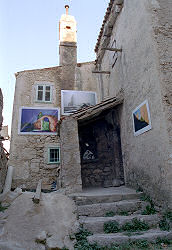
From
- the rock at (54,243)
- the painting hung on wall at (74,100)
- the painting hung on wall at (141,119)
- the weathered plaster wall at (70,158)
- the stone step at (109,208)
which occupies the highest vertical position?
the painting hung on wall at (74,100)

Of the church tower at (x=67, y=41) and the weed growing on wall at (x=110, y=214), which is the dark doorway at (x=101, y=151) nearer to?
the weed growing on wall at (x=110, y=214)

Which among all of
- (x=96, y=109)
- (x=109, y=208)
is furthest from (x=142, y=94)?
(x=109, y=208)

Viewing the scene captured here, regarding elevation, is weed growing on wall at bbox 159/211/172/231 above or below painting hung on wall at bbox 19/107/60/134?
below

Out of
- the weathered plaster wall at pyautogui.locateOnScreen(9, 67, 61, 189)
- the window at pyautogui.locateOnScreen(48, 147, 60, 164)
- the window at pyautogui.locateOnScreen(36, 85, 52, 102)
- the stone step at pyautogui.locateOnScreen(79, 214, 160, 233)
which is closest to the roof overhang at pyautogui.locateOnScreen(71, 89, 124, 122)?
the stone step at pyautogui.locateOnScreen(79, 214, 160, 233)

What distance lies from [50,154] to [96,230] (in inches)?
269

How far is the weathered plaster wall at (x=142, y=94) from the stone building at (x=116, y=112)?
0.07ft

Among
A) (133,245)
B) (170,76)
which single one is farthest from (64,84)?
(133,245)

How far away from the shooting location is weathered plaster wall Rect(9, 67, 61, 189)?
31.7 ft

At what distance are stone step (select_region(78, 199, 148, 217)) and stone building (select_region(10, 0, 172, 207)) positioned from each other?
0.49m

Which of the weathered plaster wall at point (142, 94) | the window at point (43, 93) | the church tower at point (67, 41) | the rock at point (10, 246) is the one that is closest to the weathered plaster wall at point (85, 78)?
the church tower at point (67, 41)

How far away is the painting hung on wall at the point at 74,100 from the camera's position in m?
11.3

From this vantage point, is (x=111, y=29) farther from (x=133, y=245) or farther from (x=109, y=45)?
(x=133, y=245)

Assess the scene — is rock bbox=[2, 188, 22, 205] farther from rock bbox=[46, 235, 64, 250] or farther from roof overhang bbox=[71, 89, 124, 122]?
roof overhang bbox=[71, 89, 124, 122]

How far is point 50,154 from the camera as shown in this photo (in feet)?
34.0
